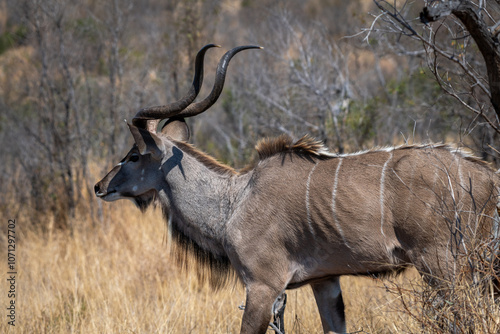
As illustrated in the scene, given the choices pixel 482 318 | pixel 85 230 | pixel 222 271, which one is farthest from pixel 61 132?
pixel 482 318

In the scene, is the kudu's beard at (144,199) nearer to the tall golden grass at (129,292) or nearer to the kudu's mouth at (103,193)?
the kudu's mouth at (103,193)

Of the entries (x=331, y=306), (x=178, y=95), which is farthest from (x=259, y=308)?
(x=178, y=95)

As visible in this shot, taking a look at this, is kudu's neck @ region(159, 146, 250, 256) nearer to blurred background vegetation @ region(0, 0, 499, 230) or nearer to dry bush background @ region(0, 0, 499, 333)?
dry bush background @ region(0, 0, 499, 333)

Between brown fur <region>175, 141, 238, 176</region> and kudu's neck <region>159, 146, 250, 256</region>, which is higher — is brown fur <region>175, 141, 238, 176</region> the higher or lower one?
the higher one

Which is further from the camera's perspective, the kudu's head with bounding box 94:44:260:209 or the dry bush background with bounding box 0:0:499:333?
the dry bush background with bounding box 0:0:499:333

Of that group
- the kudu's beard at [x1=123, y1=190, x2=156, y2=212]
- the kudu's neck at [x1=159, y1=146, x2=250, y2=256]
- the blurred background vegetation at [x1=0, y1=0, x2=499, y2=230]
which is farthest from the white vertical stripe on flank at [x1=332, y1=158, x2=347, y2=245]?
the blurred background vegetation at [x1=0, y1=0, x2=499, y2=230]

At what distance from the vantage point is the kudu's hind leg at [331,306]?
11.7ft

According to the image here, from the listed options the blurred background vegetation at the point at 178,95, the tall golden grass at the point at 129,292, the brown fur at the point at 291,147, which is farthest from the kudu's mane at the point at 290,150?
the blurred background vegetation at the point at 178,95

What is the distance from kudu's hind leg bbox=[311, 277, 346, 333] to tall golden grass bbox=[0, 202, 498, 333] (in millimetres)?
207

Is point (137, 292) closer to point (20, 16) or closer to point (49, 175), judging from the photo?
point (49, 175)

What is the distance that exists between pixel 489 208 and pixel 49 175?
548 cm

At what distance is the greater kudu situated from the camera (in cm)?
288

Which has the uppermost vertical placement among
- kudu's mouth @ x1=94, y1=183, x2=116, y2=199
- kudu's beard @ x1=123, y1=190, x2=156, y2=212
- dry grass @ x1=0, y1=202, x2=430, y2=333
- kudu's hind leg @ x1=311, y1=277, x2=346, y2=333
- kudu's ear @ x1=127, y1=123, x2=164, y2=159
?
kudu's ear @ x1=127, y1=123, x2=164, y2=159

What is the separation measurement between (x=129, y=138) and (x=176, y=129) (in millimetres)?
4452
